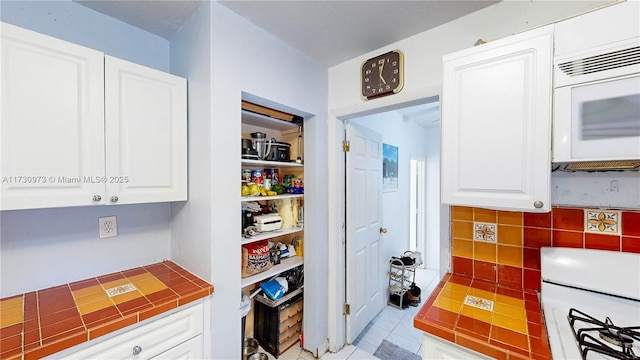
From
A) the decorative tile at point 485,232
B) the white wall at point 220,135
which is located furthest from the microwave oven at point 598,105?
the white wall at point 220,135

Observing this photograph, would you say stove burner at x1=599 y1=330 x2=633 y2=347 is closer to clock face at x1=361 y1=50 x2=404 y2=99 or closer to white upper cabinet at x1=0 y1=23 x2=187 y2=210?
clock face at x1=361 y1=50 x2=404 y2=99

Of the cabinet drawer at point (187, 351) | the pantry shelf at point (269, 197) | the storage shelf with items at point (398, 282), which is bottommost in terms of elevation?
the storage shelf with items at point (398, 282)

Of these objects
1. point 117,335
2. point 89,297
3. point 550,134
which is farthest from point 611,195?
point 89,297

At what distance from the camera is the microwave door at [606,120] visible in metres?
0.84

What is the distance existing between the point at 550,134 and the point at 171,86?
185 cm

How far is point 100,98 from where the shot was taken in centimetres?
116

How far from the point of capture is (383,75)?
5.58 ft

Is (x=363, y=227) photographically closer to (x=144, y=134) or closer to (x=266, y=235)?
(x=266, y=235)

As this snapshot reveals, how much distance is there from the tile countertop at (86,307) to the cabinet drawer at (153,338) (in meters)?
0.07

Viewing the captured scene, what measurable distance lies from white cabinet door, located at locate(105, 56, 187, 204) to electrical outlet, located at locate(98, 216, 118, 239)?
322 millimetres

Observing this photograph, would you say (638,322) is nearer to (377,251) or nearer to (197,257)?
(377,251)

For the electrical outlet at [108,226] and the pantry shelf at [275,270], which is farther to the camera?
the pantry shelf at [275,270]

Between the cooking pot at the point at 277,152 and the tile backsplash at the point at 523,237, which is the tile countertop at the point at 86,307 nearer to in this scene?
the cooking pot at the point at 277,152

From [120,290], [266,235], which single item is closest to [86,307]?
[120,290]
